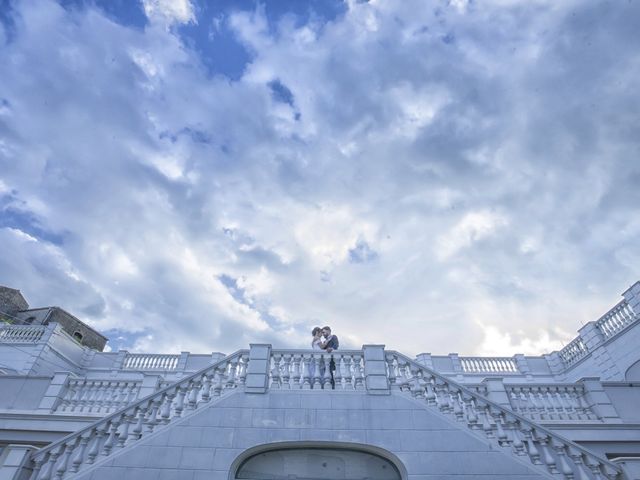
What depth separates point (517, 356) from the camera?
839 inches

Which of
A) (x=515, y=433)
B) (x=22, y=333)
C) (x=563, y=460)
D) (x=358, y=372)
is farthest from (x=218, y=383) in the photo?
(x=22, y=333)

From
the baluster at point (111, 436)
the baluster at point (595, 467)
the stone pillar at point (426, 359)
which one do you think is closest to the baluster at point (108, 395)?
the baluster at point (111, 436)

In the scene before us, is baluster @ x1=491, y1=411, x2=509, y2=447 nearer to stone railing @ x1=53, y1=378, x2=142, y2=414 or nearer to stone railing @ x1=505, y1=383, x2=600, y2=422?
stone railing @ x1=505, y1=383, x2=600, y2=422

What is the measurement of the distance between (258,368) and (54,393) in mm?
7655

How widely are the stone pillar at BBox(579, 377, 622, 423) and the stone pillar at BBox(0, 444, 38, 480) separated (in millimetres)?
14459

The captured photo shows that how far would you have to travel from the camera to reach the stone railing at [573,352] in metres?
19.3

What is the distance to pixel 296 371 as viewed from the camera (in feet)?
29.9

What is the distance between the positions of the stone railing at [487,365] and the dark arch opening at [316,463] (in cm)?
1490

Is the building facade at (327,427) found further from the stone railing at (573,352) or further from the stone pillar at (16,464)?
the stone railing at (573,352)

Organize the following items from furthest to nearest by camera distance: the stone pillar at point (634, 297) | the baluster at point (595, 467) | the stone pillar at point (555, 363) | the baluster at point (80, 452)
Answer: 1. the stone pillar at point (555, 363)
2. the stone pillar at point (634, 297)
3. the baluster at point (80, 452)
4. the baluster at point (595, 467)

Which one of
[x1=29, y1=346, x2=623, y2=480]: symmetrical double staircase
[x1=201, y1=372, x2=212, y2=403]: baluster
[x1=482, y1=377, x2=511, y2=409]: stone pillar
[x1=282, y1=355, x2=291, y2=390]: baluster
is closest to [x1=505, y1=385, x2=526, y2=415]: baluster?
[x1=482, y1=377, x2=511, y2=409]: stone pillar

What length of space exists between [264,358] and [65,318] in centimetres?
2930

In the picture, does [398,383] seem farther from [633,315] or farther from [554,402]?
[633,315]

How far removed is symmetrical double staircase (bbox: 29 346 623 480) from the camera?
7.16 metres
